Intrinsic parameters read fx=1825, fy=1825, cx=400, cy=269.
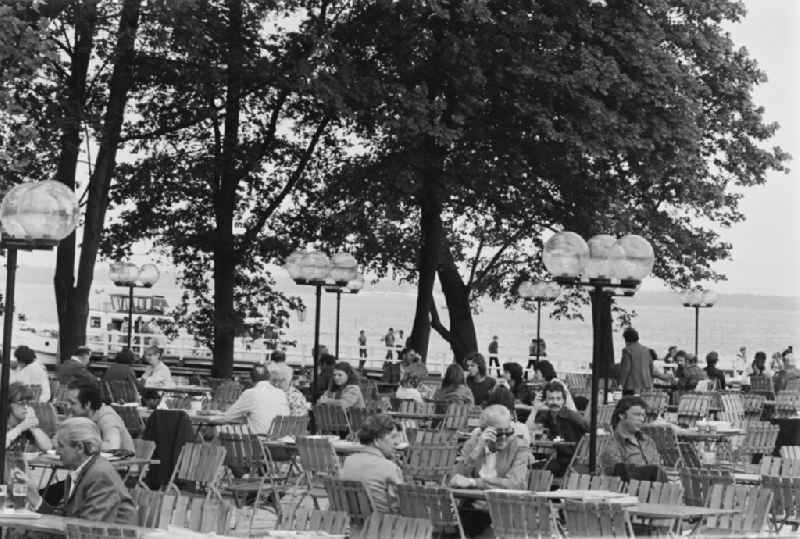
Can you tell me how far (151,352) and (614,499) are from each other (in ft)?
50.7

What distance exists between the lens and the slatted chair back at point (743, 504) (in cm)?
1231

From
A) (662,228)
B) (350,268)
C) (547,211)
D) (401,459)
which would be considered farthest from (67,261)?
(401,459)

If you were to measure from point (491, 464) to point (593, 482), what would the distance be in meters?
1.34

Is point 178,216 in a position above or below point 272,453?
above

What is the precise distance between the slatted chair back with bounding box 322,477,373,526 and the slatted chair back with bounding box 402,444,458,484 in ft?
10.7

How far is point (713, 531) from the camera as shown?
13.2 metres

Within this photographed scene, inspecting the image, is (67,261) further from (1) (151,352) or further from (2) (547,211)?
(2) (547,211)

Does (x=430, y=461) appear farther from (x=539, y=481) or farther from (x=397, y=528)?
(x=397, y=528)

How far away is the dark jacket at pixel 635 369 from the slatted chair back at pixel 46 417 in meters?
10.4

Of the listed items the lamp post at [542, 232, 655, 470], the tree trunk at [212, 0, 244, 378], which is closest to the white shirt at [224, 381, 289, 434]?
the lamp post at [542, 232, 655, 470]

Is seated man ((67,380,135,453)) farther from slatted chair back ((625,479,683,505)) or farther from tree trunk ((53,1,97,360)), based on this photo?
tree trunk ((53,1,97,360))

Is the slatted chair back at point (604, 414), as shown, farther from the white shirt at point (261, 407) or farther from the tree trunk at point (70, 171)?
the tree trunk at point (70, 171)

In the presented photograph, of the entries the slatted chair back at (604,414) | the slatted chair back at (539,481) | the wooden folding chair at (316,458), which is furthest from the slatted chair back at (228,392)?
the slatted chair back at (539,481)

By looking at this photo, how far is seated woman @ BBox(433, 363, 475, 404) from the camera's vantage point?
74.5 feet
